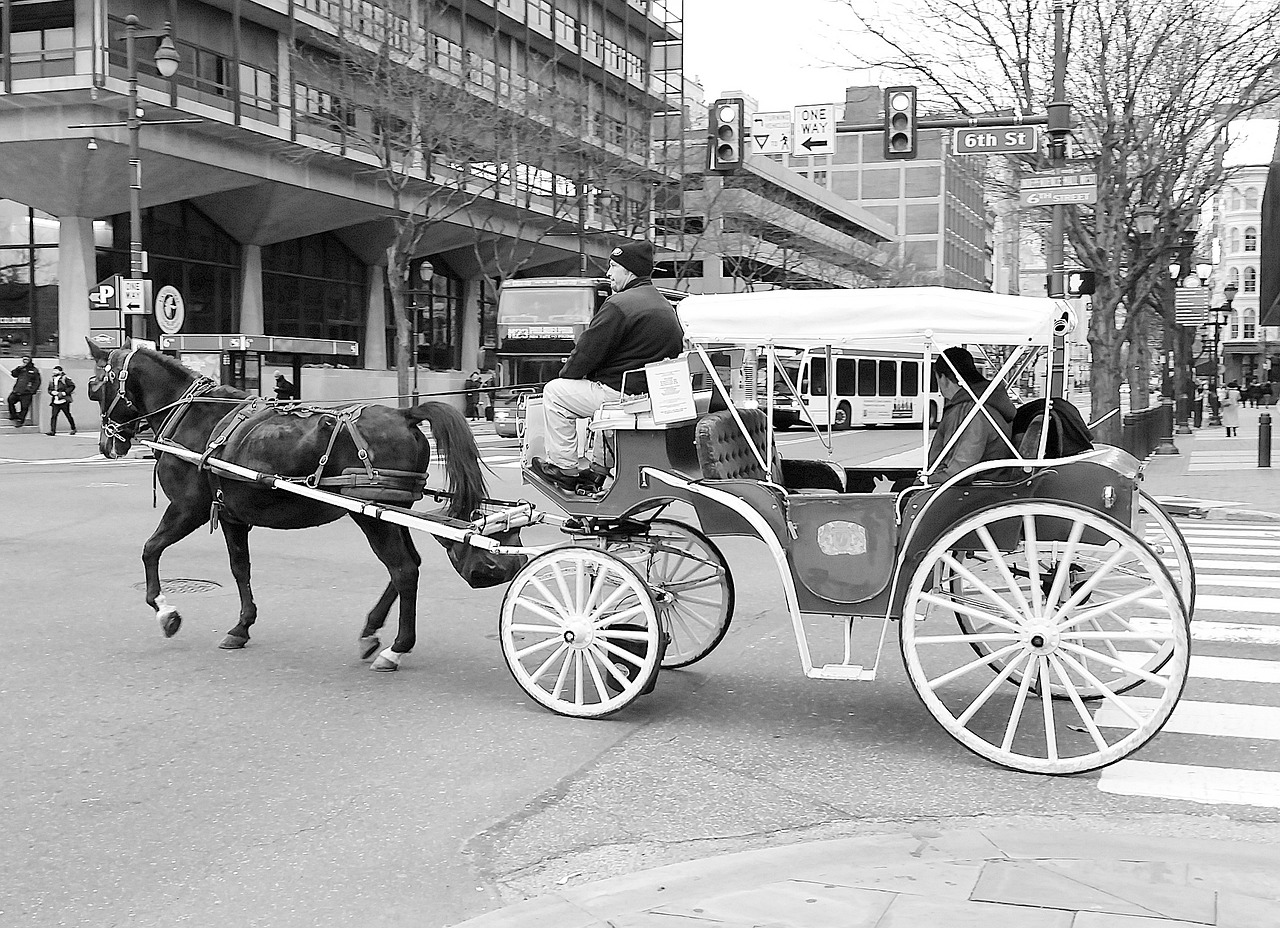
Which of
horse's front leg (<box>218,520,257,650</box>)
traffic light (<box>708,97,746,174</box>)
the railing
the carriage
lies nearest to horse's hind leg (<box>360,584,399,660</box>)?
the carriage

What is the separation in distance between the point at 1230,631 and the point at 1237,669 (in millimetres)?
1206

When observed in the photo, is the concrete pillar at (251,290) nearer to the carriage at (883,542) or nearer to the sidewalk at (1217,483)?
the sidewalk at (1217,483)

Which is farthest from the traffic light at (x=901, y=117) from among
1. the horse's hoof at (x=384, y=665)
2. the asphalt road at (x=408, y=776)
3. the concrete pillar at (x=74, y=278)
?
the concrete pillar at (x=74, y=278)

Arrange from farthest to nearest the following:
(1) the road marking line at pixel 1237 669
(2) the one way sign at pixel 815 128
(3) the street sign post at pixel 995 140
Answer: (2) the one way sign at pixel 815 128 < (3) the street sign post at pixel 995 140 < (1) the road marking line at pixel 1237 669

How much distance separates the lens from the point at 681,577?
7.95 m

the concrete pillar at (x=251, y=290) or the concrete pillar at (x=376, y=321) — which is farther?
the concrete pillar at (x=376, y=321)

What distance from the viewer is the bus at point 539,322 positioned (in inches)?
1233

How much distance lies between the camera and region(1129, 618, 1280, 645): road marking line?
8.53 m

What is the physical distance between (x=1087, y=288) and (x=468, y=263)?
39558 mm

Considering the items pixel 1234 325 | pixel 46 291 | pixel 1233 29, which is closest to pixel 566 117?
pixel 46 291

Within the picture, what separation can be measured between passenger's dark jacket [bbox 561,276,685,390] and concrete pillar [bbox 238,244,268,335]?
37971 millimetres

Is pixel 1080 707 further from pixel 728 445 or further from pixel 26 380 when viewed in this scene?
pixel 26 380

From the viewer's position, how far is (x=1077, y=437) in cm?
623

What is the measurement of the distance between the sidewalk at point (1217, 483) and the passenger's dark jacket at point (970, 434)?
10.6 m
